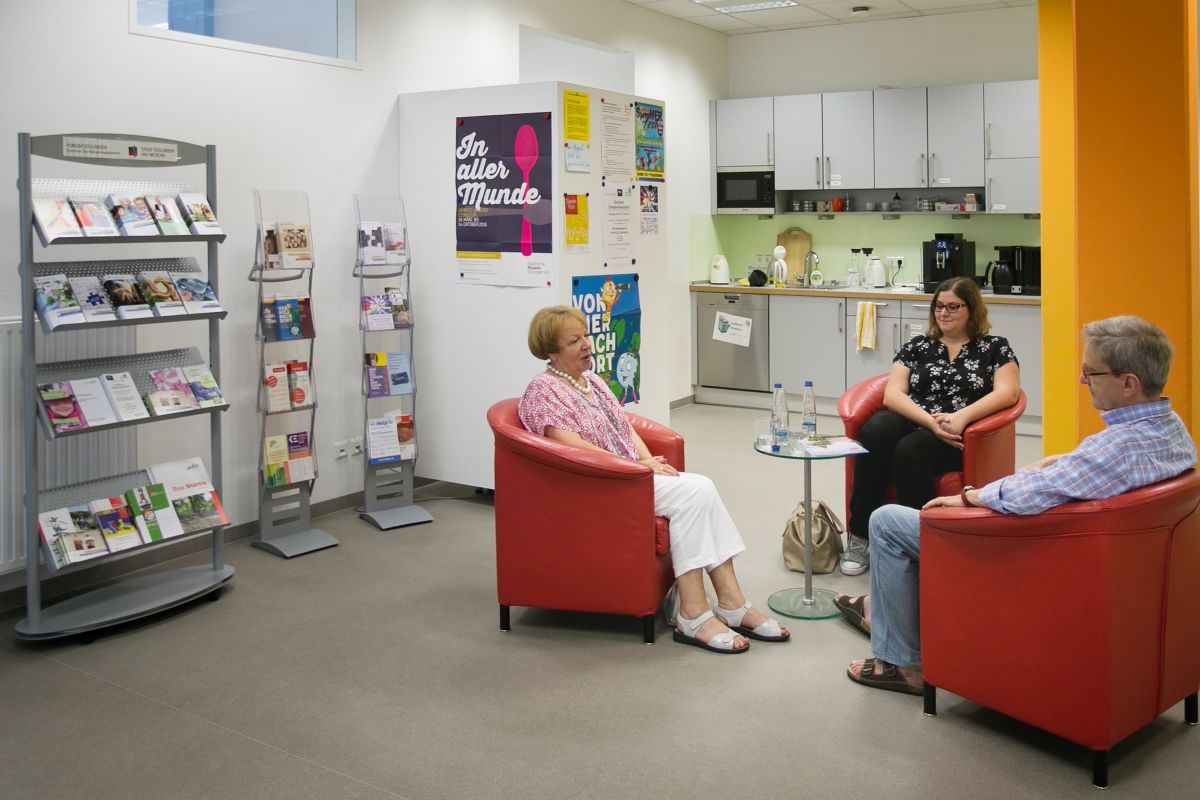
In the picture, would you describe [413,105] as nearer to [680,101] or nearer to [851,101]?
[680,101]

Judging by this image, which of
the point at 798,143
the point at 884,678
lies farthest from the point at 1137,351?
the point at 798,143

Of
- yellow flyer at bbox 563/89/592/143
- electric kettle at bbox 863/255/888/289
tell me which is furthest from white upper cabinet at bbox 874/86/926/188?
yellow flyer at bbox 563/89/592/143

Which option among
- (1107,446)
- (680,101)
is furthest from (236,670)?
(680,101)

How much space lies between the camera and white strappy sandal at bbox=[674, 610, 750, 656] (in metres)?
3.90

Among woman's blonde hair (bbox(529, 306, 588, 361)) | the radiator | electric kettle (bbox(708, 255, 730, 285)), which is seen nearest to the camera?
woman's blonde hair (bbox(529, 306, 588, 361))

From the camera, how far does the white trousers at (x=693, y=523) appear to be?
392 cm

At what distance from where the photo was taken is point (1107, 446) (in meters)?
2.85

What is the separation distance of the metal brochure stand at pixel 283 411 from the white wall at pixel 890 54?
4.84 meters

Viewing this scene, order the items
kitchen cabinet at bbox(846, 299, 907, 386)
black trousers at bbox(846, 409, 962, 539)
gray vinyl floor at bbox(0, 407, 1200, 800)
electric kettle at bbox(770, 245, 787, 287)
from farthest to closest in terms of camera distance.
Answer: electric kettle at bbox(770, 245, 787, 287) → kitchen cabinet at bbox(846, 299, 907, 386) → black trousers at bbox(846, 409, 962, 539) → gray vinyl floor at bbox(0, 407, 1200, 800)

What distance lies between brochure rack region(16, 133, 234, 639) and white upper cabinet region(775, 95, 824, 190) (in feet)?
16.9

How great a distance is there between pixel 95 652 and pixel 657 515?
2075 millimetres

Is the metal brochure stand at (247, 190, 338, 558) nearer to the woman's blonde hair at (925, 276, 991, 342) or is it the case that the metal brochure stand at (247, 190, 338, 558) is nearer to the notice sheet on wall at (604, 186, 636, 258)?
the notice sheet on wall at (604, 186, 636, 258)

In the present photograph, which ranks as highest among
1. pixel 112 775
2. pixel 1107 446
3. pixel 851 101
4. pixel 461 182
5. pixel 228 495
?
pixel 851 101

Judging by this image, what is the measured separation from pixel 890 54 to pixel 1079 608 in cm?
662
